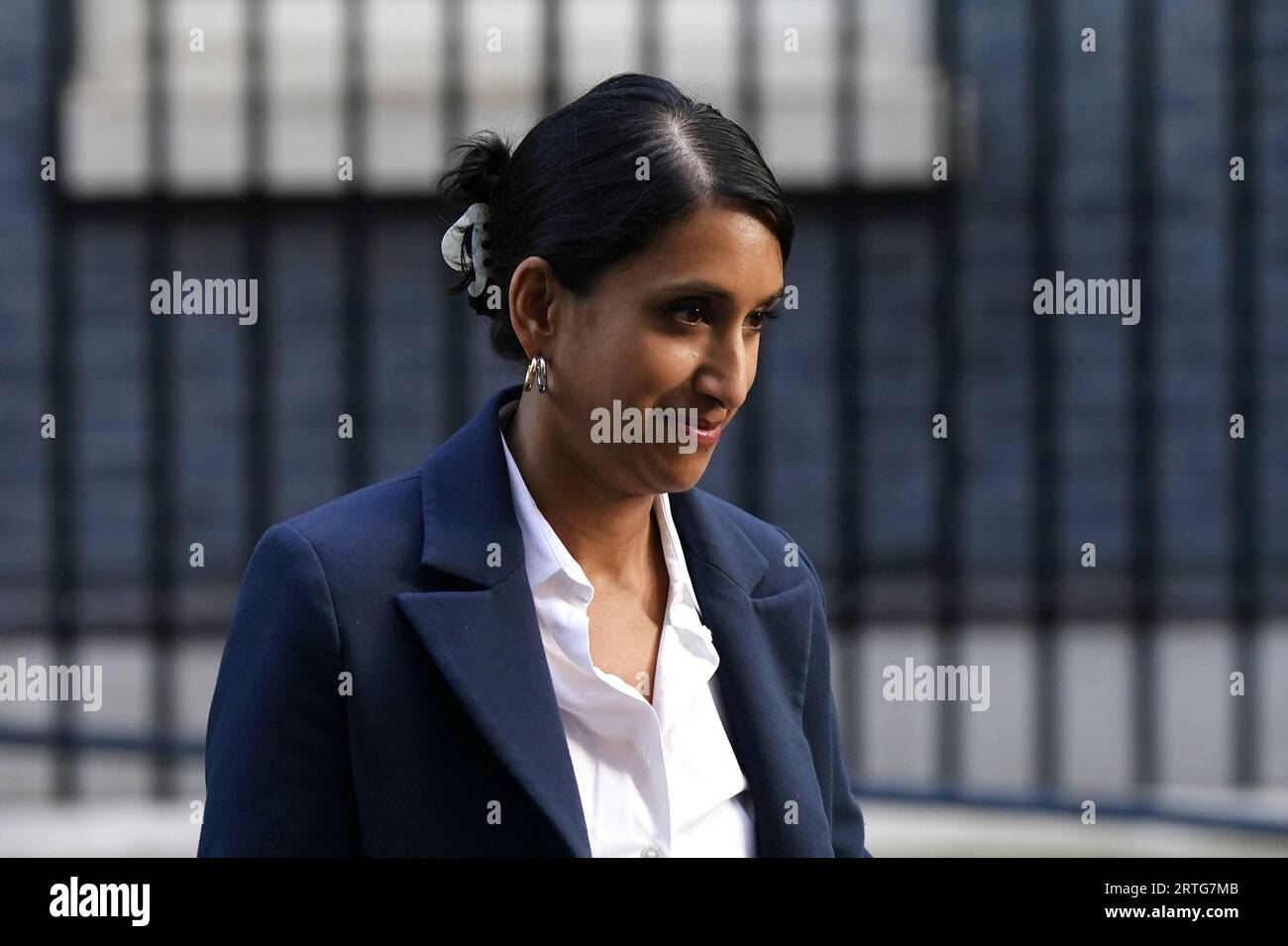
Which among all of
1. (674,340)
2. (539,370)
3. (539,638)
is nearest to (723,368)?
(674,340)

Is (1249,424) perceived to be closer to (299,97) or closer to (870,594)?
(870,594)

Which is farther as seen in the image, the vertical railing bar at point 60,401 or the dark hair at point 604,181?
the vertical railing bar at point 60,401

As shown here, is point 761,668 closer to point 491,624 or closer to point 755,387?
point 491,624

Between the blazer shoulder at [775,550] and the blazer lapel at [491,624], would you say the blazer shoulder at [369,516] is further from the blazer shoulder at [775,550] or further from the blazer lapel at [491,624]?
the blazer shoulder at [775,550]

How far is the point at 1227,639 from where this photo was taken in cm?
494

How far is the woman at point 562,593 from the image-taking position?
172cm

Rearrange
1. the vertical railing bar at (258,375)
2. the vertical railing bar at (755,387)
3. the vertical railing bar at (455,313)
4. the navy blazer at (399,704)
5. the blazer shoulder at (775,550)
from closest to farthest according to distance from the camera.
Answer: the navy blazer at (399,704) < the blazer shoulder at (775,550) < the vertical railing bar at (755,387) < the vertical railing bar at (455,313) < the vertical railing bar at (258,375)

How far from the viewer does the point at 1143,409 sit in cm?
480

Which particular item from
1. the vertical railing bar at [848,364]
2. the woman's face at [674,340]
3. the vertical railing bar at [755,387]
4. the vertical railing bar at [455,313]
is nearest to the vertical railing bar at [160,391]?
the vertical railing bar at [455,313]

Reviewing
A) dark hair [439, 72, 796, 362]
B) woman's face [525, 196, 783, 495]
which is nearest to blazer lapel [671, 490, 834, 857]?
woman's face [525, 196, 783, 495]

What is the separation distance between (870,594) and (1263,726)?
122cm

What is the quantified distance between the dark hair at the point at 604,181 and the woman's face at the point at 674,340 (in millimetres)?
25
